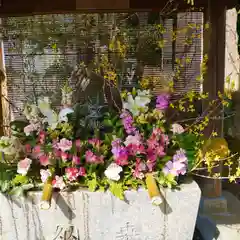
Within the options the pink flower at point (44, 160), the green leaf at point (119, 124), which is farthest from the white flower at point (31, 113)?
the green leaf at point (119, 124)

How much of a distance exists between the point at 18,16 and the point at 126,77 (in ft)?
1.36

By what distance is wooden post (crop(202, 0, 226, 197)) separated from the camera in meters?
1.07

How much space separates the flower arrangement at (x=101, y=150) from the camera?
2.77 ft

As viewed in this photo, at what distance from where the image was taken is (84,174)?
33.7 inches

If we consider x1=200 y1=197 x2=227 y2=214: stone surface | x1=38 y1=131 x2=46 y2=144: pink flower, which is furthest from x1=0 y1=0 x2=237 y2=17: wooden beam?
x1=200 y1=197 x2=227 y2=214: stone surface

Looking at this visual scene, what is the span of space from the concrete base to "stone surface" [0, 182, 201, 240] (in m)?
0.19

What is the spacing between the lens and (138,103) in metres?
0.91

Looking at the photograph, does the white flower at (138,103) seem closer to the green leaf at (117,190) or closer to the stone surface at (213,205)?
the green leaf at (117,190)

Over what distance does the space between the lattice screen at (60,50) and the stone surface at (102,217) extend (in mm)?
374

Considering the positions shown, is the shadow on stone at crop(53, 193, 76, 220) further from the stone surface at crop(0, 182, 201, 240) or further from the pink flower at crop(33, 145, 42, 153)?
the pink flower at crop(33, 145, 42, 153)

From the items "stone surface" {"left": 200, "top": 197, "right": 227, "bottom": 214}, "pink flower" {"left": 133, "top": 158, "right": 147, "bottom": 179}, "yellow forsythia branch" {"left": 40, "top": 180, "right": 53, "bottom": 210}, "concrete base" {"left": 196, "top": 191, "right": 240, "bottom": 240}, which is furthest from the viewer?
"stone surface" {"left": 200, "top": 197, "right": 227, "bottom": 214}

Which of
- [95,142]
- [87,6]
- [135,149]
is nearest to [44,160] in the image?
[95,142]

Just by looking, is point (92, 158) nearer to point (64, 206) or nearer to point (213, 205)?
point (64, 206)

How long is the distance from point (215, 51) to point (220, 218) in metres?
0.58
